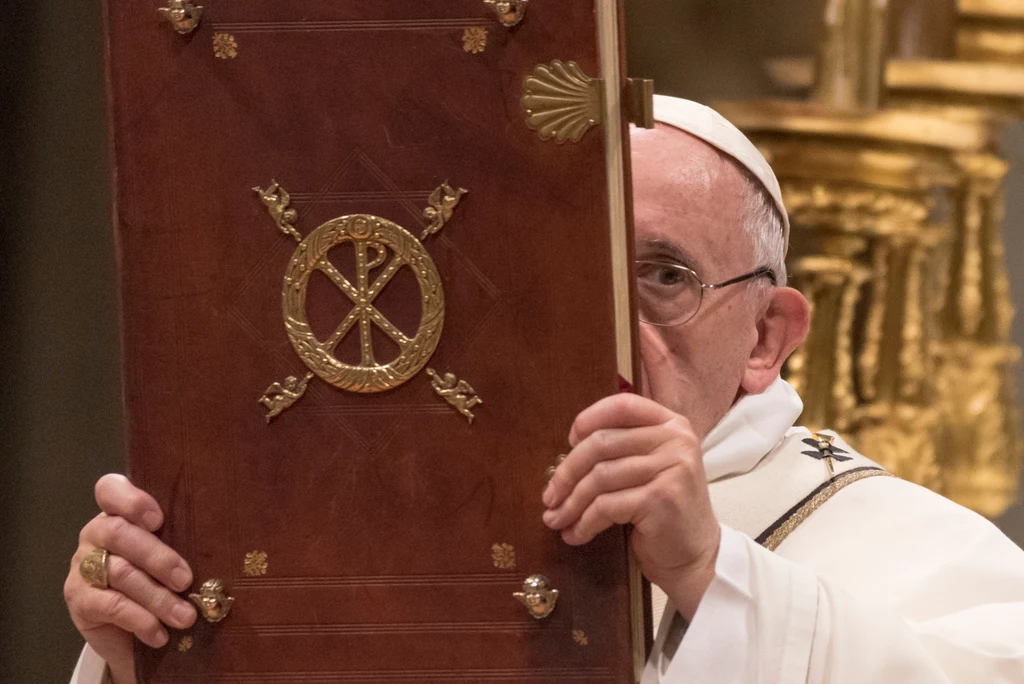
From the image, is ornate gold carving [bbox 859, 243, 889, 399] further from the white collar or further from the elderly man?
the white collar

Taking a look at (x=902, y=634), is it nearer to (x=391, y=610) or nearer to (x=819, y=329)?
(x=391, y=610)

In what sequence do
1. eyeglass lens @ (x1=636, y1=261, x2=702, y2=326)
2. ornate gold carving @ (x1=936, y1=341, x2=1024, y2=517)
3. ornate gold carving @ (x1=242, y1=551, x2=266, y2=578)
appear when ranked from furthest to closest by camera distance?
ornate gold carving @ (x1=936, y1=341, x2=1024, y2=517), eyeglass lens @ (x1=636, y1=261, x2=702, y2=326), ornate gold carving @ (x1=242, y1=551, x2=266, y2=578)

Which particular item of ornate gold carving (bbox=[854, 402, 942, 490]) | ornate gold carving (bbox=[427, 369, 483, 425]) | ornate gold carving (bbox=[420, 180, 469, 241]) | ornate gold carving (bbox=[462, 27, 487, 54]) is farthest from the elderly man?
ornate gold carving (bbox=[854, 402, 942, 490])

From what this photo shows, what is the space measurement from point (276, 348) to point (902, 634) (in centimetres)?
87

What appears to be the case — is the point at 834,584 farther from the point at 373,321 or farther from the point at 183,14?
the point at 183,14

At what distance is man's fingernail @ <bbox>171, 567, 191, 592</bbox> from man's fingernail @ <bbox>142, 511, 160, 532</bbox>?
58 millimetres

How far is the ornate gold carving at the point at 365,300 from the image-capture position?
172 cm

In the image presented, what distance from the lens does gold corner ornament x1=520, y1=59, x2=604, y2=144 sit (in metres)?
1.67

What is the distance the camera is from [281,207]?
1730 mm

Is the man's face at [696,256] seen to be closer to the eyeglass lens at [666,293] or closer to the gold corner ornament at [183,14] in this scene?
the eyeglass lens at [666,293]

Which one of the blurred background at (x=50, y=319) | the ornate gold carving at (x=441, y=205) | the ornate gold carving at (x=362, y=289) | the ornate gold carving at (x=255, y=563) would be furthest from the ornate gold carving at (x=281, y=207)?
the blurred background at (x=50, y=319)

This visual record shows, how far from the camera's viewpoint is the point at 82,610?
5.91 feet

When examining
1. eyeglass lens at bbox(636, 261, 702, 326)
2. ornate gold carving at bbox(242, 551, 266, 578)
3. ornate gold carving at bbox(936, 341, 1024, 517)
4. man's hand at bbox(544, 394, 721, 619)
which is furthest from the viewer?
ornate gold carving at bbox(936, 341, 1024, 517)

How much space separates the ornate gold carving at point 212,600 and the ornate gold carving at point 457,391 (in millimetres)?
355
